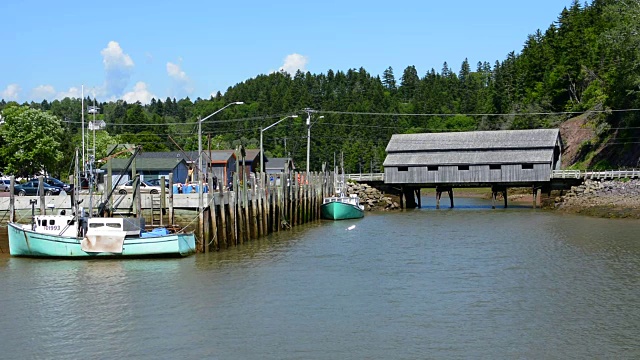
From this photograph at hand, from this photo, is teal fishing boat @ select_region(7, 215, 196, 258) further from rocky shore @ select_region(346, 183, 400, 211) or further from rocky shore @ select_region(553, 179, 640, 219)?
rocky shore @ select_region(346, 183, 400, 211)

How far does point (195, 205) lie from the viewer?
43094 millimetres

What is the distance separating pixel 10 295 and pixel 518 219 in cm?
4714

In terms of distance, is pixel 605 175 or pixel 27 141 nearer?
pixel 605 175

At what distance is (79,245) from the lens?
131ft

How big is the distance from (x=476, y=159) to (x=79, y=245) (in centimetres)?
5762

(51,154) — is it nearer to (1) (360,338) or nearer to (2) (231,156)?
(2) (231,156)

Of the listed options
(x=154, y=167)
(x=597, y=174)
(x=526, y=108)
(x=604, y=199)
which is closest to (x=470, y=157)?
(x=597, y=174)

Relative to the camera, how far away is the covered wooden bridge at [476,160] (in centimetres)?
8681

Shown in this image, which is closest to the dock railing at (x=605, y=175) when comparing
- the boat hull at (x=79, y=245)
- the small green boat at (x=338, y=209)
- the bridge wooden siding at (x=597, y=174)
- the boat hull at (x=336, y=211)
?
the bridge wooden siding at (x=597, y=174)

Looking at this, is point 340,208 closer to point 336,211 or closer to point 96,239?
point 336,211

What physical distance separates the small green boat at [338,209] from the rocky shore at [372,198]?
15.6 meters

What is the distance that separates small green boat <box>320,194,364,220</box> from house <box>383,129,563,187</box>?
18.6 metres

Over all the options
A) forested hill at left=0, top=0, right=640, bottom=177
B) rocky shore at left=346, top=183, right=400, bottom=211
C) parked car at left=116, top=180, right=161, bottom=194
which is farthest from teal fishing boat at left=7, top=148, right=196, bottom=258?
rocky shore at left=346, top=183, right=400, bottom=211

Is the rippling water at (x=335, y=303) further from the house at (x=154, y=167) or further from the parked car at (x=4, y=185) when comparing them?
the house at (x=154, y=167)
